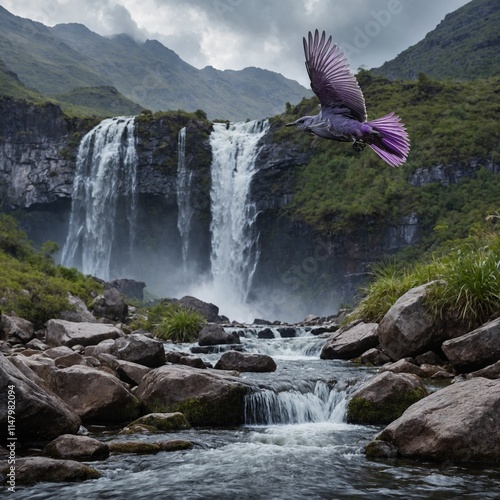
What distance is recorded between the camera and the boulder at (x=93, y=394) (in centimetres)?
924

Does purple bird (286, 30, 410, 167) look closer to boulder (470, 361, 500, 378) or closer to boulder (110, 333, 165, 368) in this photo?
boulder (470, 361, 500, 378)

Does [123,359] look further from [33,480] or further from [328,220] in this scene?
[328,220]

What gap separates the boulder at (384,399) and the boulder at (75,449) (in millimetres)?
4353

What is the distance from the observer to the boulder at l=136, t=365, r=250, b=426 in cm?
946

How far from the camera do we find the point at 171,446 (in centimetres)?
755

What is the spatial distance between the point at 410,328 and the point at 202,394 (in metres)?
5.53

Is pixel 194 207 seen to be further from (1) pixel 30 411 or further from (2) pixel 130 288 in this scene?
(1) pixel 30 411

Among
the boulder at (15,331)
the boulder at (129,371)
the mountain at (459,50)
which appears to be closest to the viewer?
the boulder at (129,371)

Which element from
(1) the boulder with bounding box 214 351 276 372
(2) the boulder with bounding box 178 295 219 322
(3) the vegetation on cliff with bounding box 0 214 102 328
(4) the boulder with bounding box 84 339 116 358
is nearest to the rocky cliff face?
(2) the boulder with bounding box 178 295 219 322

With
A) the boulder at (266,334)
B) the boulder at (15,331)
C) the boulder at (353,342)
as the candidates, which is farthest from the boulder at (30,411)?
the boulder at (266,334)

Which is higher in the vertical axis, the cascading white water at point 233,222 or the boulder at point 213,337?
the cascading white water at point 233,222

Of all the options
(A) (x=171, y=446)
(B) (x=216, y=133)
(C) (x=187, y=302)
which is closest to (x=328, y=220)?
(B) (x=216, y=133)

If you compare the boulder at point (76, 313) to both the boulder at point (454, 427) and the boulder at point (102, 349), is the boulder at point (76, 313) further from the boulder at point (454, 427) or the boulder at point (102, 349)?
the boulder at point (454, 427)

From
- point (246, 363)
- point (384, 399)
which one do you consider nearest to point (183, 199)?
point (246, 363)
